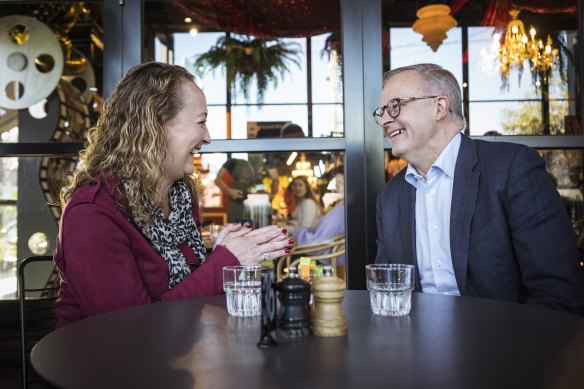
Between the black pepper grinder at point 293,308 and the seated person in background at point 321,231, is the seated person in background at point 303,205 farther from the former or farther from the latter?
the black pepper grinder at point 293,308

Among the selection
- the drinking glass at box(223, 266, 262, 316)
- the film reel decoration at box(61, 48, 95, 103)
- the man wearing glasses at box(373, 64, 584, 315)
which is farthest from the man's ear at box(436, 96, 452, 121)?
the film reel decoration at box(61, 48, 95, 103)

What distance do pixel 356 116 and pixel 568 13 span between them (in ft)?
4.98

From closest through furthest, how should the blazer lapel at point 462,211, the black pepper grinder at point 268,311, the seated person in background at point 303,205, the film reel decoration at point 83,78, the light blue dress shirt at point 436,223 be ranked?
the black pepper grinder at point 268,311 → the blazer lapel at point 462,211 → the light blue dress shirt at point 436,223 → the film reel decoration at point 83,78 → the seated person in background at point 303,205

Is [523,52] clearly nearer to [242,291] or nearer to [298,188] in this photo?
[298,188]

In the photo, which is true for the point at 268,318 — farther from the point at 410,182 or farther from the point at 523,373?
the point at 410,182

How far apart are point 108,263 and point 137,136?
0.49 meters

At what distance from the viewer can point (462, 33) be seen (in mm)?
4691

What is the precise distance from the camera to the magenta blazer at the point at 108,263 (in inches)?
65.9

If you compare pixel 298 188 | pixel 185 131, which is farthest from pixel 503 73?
pixel 185 131

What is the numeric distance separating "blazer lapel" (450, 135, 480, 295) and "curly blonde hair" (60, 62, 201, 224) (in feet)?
3.20

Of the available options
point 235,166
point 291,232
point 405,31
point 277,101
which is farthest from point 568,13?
point 291,232

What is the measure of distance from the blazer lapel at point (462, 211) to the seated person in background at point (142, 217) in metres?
0.58

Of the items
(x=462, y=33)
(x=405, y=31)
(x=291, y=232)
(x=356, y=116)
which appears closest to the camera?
(x=356, y=116)

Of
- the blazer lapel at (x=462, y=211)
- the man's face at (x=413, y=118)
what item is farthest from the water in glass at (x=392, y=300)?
the man's face at (x=413, y=118)
